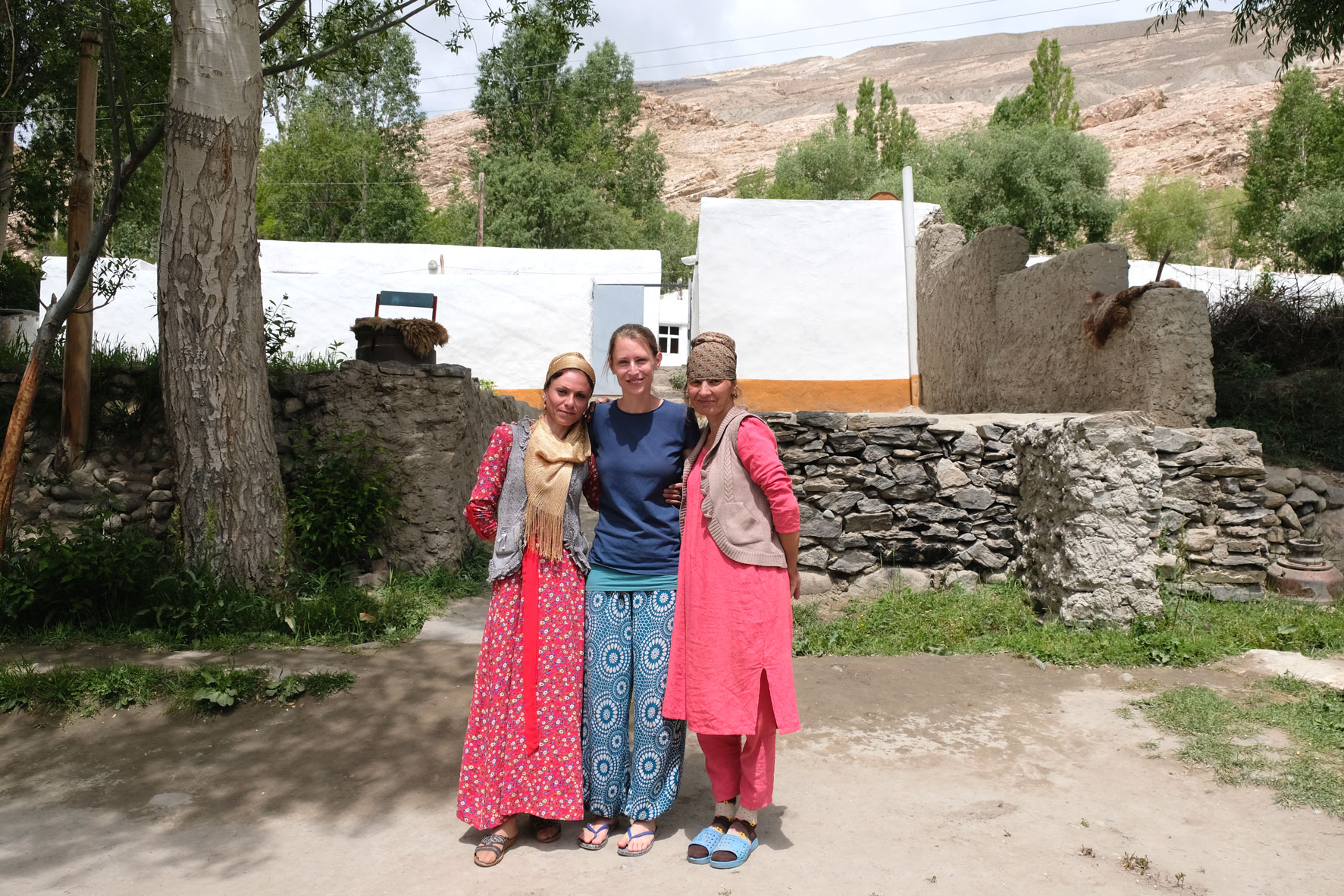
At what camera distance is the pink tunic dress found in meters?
2.80

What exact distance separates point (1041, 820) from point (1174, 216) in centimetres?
3742

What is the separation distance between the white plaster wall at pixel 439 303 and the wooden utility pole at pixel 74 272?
10.6m

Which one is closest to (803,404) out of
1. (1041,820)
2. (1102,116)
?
(1041,820)

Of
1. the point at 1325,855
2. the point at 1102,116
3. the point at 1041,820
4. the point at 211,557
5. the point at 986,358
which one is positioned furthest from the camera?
the point at 1102,116

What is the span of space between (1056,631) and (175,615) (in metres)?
4.93

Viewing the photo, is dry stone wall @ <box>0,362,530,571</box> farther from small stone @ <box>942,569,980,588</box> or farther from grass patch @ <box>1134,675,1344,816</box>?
grass patch @ <box>1134,675,1344,816</box>

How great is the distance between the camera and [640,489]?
2959 millimetres

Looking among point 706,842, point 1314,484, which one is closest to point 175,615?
Answer: point 706,842

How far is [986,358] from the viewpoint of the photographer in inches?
351

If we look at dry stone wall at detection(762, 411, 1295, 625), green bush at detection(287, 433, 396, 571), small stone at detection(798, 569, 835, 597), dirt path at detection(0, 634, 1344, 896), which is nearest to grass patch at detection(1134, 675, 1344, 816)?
dirt path at detection(0, 634, 1344, 896)

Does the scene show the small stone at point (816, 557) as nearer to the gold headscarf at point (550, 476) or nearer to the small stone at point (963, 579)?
the small stone at point (963, 579)

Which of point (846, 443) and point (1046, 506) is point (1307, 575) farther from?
point (846, 443)

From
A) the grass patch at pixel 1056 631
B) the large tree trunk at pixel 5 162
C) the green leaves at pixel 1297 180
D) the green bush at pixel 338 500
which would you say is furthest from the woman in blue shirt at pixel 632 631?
the green leaves at pixel 1297 180

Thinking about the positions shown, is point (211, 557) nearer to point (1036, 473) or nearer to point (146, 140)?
point (146, 140)
